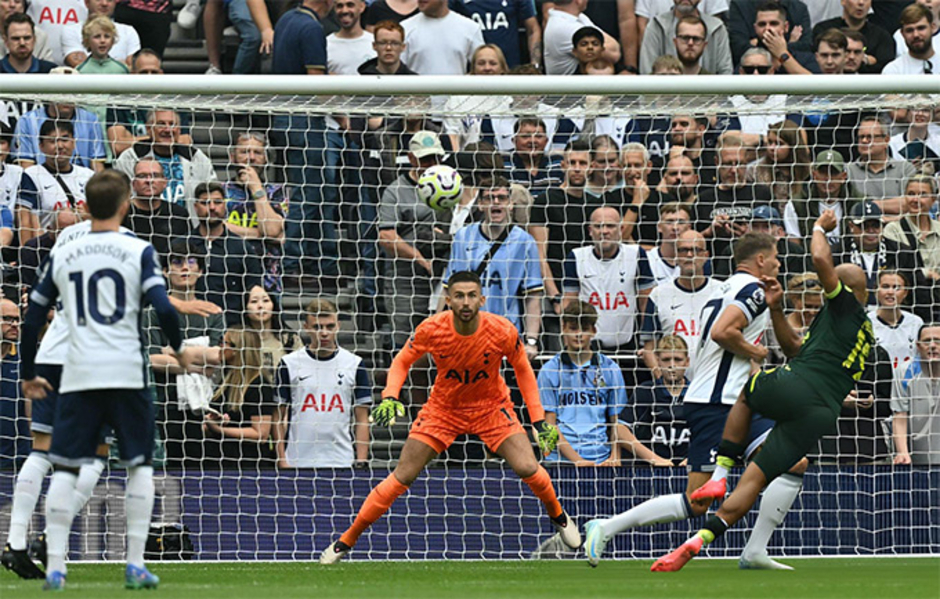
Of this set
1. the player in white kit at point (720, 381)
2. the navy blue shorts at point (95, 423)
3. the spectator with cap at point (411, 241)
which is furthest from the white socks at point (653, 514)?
the navy blue shorts at point (95, 423)

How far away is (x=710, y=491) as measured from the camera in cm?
895

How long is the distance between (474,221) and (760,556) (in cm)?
392

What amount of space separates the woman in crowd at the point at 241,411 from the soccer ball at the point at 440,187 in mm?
1766

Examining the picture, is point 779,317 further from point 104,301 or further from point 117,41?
point 117,41

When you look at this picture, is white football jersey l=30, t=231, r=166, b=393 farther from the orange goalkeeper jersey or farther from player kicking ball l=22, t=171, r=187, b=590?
the orange goalkeeper jersey

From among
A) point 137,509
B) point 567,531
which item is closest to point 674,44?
point 567,531

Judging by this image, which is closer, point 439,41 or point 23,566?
point 23,566

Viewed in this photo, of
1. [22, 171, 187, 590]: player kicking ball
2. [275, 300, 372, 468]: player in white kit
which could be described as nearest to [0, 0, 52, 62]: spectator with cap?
[275, 300, 372, 468]: player in white kit

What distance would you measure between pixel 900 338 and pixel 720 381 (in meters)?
2.53

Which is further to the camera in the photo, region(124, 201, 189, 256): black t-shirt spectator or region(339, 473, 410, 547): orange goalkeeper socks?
region(124, 201, 189, 256): black t-shirt spectator

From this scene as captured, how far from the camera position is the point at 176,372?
11359 millimetres

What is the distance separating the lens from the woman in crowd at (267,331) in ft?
37.1

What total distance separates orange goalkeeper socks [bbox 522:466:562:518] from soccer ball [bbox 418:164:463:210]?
2.19 m

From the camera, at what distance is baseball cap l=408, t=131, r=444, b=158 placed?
11.9 metres
